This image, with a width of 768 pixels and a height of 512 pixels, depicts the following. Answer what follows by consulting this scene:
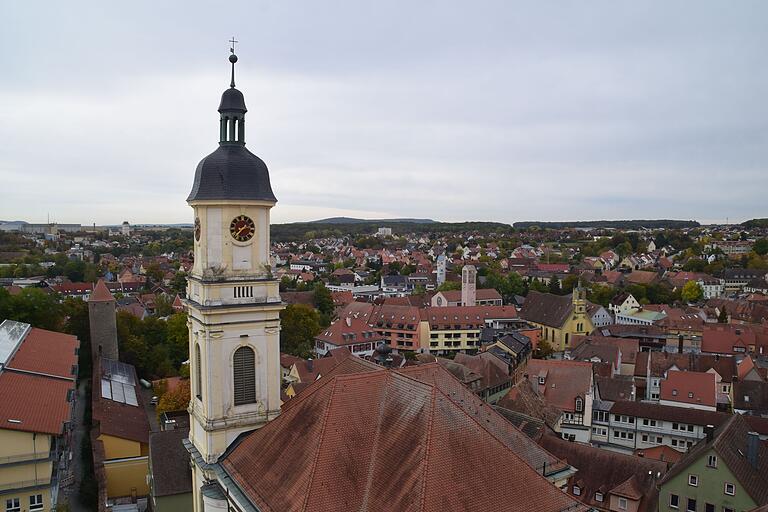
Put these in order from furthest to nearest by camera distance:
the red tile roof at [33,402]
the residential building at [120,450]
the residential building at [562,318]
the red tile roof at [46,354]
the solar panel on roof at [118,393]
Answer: the residential building at [562,318] < the solar panel on roof at [118,393] < the red tile roof at [46,354] < the residential building at [120,450] < the red tile roof at [33,402]

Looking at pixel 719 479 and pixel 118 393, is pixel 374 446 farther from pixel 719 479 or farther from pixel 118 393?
pixel 118 393

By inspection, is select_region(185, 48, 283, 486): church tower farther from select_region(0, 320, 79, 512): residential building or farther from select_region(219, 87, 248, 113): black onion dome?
select_region(0, 320, 79, 512): residential building

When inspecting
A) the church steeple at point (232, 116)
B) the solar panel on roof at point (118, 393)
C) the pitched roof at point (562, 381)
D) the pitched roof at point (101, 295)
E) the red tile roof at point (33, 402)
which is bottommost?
the solar panel on roof at point (118, 393)

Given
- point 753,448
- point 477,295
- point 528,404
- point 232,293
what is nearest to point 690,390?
point 528,404

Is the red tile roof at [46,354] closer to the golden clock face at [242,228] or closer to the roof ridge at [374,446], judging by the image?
the golden clock face at [242,228]

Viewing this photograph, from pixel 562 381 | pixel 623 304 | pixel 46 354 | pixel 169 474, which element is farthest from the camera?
pixel 623 304

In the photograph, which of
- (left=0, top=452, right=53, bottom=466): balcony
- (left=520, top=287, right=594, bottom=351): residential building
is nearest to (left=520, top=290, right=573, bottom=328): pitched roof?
(left=520, top=287, right=594, bottom=351): residential building

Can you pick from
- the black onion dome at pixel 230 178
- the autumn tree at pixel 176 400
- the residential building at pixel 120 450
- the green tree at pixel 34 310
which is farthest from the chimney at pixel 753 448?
the green tree at pixel 34 310

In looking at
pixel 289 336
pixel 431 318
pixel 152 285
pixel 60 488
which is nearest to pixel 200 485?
pixel 60 488
